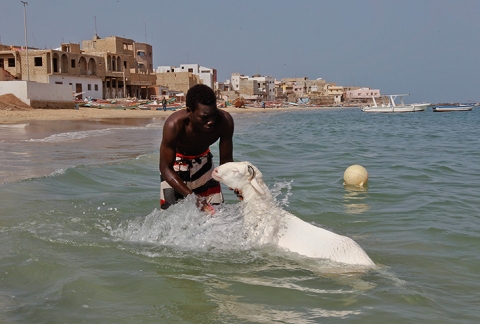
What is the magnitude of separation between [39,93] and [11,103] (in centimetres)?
332

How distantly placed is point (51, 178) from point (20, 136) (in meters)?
10.3

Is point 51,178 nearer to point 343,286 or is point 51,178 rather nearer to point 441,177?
point 343,286

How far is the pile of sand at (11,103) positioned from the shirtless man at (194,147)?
1228 inches

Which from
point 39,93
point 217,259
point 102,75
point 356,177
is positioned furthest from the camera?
point 102,75

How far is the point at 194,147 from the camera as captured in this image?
19.0ft

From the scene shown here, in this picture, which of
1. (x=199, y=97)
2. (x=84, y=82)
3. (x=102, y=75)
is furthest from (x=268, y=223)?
(x=102, y=75)

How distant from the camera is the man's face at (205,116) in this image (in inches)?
204

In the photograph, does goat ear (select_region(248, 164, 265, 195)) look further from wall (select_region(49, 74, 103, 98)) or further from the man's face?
wall (select_region(49, 74, 103, 98))

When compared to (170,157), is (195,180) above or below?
below

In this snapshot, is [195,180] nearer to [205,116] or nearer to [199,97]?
[205,116]

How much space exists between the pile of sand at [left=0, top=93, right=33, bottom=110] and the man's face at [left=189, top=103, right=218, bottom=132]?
104 feet

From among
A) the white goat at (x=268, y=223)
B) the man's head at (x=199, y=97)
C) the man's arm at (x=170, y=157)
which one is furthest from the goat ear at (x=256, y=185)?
the man's head at (x=199, y=97)

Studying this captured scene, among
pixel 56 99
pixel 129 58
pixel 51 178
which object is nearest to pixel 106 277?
pixel 51 178

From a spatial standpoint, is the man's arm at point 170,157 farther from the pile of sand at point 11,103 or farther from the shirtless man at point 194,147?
the pile of sand at point 11,103
